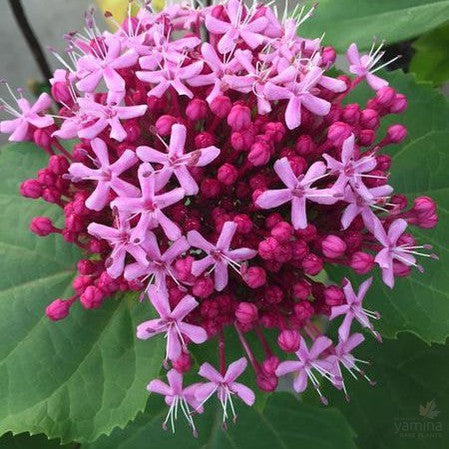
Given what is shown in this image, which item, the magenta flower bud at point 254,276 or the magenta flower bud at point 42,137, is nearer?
the magenta flower bud at point 254,276

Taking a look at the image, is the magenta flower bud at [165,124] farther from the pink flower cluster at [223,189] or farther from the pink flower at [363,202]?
the pink flower at [363,202]

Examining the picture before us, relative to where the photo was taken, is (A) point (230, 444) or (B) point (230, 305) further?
(A) point (230, 444)

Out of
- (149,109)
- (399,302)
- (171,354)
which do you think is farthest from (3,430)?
(399,302)

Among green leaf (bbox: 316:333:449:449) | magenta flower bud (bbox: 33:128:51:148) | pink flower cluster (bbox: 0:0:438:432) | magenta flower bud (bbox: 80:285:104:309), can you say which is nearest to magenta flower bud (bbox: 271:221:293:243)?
pink flower cluster (bbox: 0:0:438:432)

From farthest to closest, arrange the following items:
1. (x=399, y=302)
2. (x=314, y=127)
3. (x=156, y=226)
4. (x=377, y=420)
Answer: (x=377, y=420) → (x=399, y=302) → (x=314, y=127) → (x=156, y=226)

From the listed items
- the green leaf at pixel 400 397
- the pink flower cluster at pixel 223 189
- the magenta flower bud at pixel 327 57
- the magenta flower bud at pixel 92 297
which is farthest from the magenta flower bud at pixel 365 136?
the green leaf at pixel 400 397

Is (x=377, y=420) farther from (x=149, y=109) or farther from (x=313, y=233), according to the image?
(x=149, y=109)

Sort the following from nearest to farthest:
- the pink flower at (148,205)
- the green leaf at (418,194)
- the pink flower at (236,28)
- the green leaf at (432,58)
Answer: the pink flower at (148,205) → the pink flower at (236,28) → the green leaf at (418,194) → the green leaf at (432,58)
